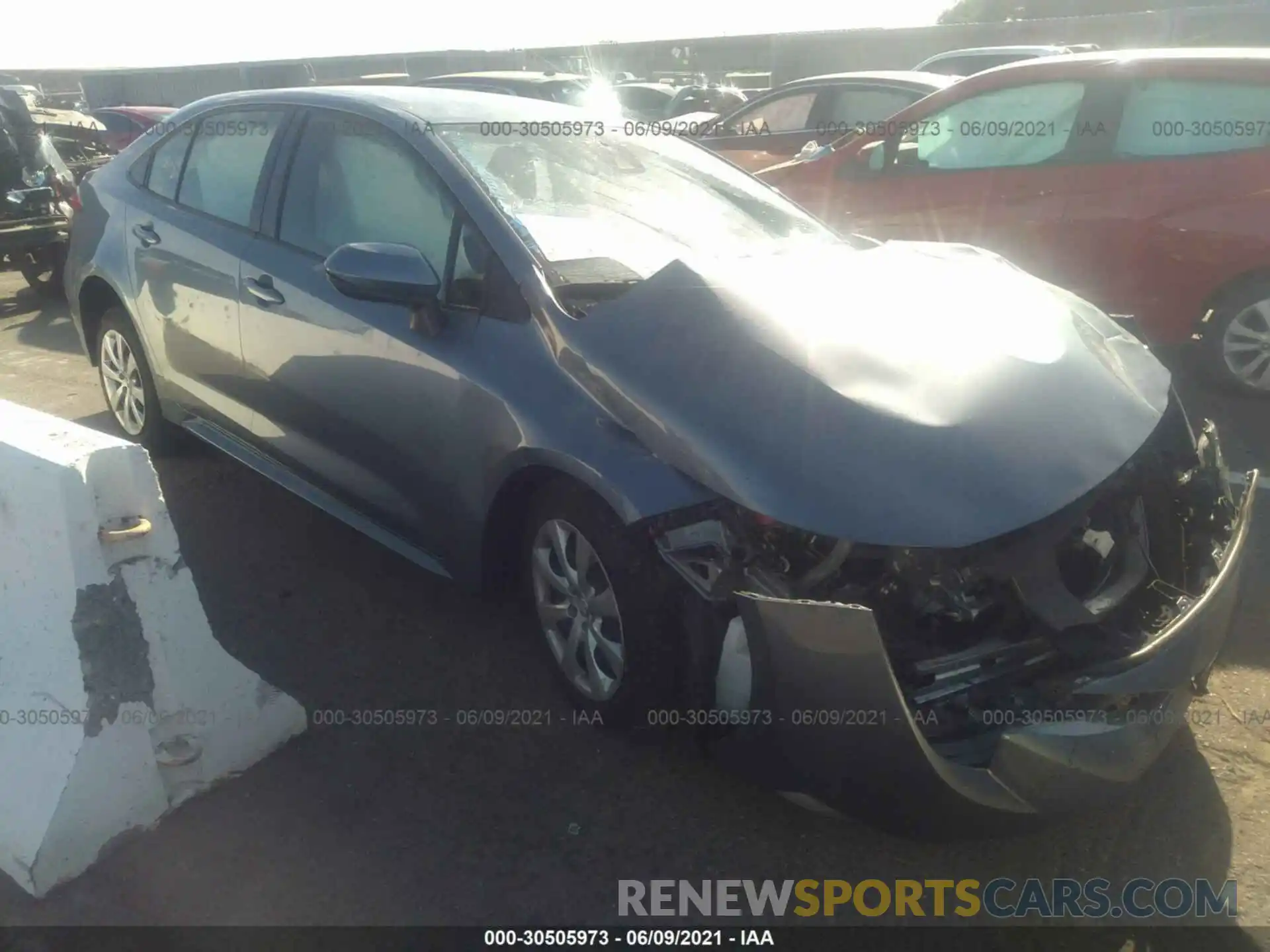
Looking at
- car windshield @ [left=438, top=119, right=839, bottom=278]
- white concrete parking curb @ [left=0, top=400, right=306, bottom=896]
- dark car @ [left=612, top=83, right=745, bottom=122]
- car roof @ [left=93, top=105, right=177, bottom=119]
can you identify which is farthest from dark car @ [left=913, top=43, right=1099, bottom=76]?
white concrete parking curb @ [left=0, top=400, right=306, bottom=896]

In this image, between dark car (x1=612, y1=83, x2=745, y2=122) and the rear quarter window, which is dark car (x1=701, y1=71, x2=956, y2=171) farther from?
the rear quarter window

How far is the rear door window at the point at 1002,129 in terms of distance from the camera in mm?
6293

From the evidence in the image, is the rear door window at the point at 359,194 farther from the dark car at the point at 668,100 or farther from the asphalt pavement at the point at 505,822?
the dark car at the point at 668,100

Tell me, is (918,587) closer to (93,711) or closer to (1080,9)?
(93,711)

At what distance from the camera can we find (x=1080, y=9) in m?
39.9

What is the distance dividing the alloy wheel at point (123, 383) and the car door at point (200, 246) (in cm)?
38

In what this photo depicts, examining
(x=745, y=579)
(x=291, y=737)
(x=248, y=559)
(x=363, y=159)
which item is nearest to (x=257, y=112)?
(x=363, y=159)

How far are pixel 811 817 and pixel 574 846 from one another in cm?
61

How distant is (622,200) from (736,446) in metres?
1.44

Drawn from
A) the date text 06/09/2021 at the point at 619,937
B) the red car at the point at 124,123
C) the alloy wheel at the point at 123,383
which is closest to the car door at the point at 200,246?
the alloy wheel at the point at 123,383

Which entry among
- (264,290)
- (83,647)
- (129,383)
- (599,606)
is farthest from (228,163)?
(599,606)

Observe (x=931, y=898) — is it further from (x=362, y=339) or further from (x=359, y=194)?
(x=359, y=194)

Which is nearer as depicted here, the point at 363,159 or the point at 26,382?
the point at 363,159

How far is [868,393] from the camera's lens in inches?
105
